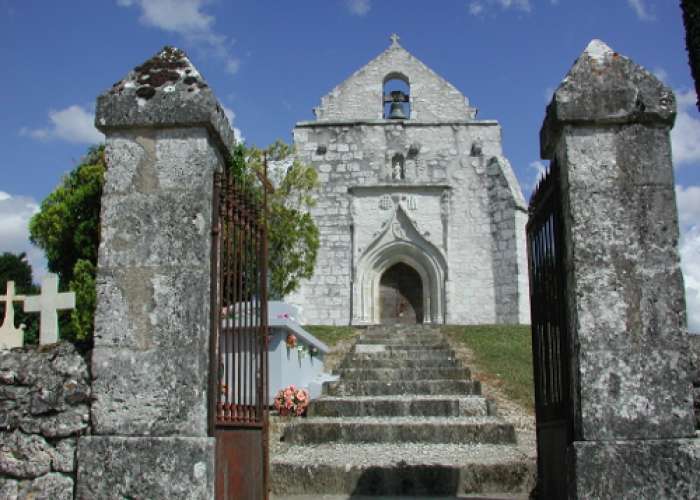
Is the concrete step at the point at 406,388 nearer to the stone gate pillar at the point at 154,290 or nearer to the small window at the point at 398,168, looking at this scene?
the stone gate pillar at the point at 154,290

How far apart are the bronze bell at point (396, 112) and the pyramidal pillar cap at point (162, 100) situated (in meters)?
14.4

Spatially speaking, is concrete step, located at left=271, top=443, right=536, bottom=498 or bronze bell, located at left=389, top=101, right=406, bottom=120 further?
bronze bell, located at left=389, top=101, right=406, bottom=120

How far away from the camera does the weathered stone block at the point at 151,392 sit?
3.96 m

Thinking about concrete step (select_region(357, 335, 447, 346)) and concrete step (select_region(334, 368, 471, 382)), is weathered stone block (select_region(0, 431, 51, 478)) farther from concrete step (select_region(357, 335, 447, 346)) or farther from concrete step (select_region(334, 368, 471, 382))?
concrete step (select_region(357, 335, 447, 346))

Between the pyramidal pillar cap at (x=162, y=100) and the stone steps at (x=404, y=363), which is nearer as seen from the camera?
Answer: the pyramidal pillar cap at (x=162, y=100)

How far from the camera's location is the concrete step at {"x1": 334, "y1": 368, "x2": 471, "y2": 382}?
31.1 ft

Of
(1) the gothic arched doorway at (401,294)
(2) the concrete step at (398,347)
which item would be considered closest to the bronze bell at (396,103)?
(1) the gothic arched doorway at (401,294)

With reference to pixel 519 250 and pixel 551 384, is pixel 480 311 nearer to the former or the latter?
pixel 519 250

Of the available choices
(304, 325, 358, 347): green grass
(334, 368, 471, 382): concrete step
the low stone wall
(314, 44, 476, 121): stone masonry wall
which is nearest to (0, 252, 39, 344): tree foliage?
(304, 325, 358, 347): green grass

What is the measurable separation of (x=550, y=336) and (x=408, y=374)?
16.6 feet

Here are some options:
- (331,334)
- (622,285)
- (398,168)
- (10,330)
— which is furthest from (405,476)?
(398,168)

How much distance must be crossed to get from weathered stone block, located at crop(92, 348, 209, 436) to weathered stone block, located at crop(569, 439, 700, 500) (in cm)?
207

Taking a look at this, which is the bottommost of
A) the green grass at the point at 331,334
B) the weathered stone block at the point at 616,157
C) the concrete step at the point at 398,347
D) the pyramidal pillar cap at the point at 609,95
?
the concrete step at the point at 398,347

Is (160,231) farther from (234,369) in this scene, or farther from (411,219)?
(411,219)
